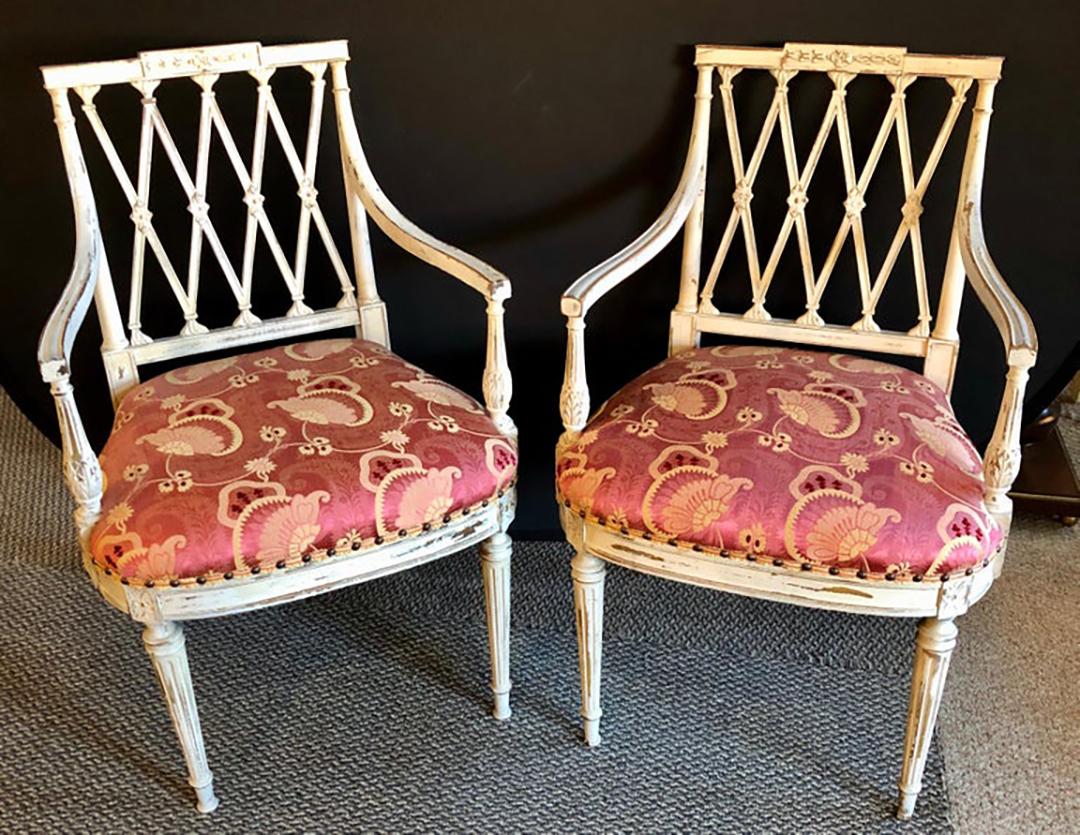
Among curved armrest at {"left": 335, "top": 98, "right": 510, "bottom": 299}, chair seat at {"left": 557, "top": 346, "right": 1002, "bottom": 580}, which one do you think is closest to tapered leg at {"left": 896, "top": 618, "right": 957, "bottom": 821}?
chair seat at {"left": 557, "top": 346, "right": 1002, "bottom": 580}

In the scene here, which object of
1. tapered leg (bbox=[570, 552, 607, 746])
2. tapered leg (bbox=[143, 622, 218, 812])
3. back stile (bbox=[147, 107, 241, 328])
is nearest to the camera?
tapered leg (bbox=[143, 622, 218, 812])

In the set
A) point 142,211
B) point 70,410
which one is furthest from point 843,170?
point 70,410

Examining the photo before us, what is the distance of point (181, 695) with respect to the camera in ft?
4.71

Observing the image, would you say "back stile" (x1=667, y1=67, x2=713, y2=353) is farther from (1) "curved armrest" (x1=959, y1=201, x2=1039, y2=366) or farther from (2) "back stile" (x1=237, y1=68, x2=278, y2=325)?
(2) "back stile" (x1=237, y1=68, x2=278, y2=325)

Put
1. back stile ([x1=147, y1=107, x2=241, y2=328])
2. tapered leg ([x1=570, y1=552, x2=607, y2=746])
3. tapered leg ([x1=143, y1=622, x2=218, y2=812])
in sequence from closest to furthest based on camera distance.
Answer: tapered leg ([x1=143, y1=622, x2=218, y2=812]), tapered leg ([x1=570, y1=552, x2=607, y2=746]), back stile ([x1=147, y1=107, x2=241, y2=328])

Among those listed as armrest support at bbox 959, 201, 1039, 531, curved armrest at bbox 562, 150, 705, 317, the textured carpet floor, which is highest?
curved armrest at bbox 562, 150, 705, 317

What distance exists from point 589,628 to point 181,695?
0.58 m

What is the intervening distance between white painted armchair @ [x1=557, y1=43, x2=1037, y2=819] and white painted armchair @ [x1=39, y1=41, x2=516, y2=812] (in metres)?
0.17

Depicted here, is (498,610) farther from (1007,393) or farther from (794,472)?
(1007,393)

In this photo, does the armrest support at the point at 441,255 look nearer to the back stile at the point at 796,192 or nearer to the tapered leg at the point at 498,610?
the tapered leg at the point at 498,610

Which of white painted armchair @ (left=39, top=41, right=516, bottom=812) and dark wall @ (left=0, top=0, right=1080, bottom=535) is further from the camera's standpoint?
dark wall @ (left=0, top=0, right=1080, bottom=535)

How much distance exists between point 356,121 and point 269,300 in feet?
1.25

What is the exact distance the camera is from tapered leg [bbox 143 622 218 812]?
54.4 inches

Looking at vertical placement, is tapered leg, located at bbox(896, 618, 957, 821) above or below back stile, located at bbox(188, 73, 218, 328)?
below
